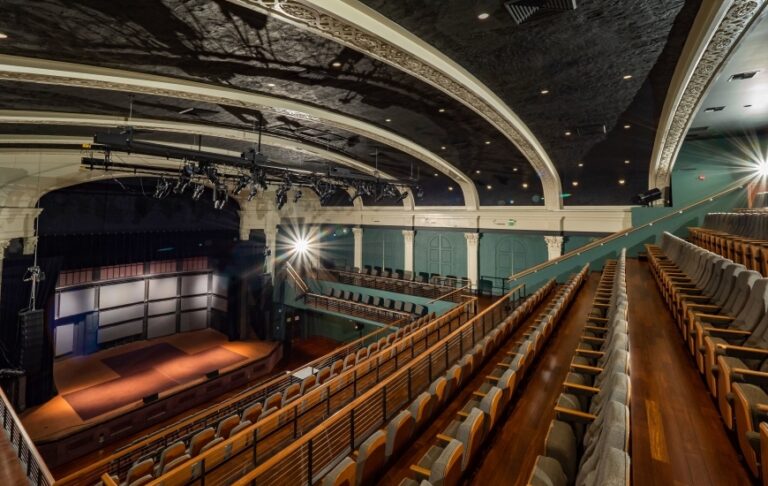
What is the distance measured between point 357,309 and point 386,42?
10763 millimetres

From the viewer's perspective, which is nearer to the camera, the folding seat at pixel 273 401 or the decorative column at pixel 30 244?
the folding seat at pixel 273 401

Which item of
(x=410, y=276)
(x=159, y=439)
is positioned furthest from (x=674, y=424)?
(x=410, y=276)

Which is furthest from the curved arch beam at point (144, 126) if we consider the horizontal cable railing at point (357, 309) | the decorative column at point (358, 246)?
the decorative column at point (358, 246)

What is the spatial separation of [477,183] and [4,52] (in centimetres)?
1098

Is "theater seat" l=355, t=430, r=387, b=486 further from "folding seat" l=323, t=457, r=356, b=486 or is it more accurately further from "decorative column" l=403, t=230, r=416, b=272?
"decorative column" l=403, t=230, r=416, b=272

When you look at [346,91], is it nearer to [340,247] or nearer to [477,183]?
[477,183]

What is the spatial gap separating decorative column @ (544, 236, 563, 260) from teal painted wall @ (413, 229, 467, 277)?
2.99m

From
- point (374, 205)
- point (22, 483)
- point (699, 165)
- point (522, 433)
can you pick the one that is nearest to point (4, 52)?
point (22, 483)

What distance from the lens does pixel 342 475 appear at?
223 cm

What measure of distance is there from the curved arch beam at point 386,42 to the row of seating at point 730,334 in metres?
3.61

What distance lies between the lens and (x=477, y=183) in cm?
1186

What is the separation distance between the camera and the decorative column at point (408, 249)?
14.4m

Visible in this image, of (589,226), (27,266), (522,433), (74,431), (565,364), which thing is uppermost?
(589,226)

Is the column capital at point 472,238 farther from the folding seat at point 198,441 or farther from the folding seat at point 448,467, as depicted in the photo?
the folding seat at point 448,467
